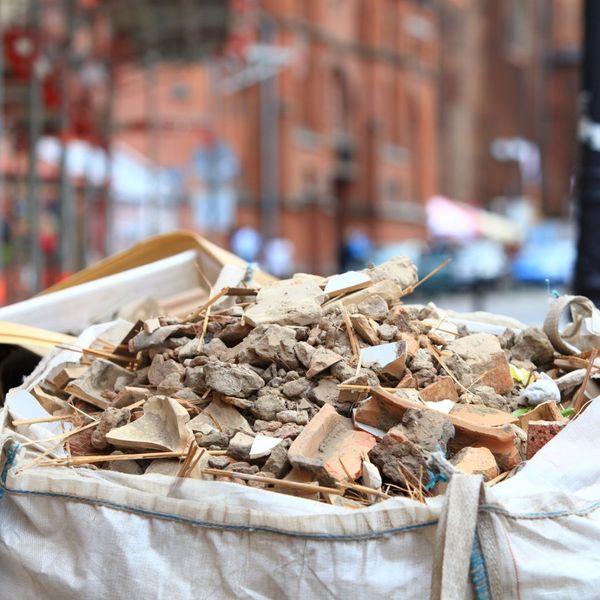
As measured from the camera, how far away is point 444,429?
90.3 inches

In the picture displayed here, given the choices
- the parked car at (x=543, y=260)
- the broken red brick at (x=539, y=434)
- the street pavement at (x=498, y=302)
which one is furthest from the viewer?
the parked car at (x=543, y=260)

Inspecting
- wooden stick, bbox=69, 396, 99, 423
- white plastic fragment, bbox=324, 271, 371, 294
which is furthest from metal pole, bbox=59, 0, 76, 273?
wooden stick, bbox=69, 396, 99, 423

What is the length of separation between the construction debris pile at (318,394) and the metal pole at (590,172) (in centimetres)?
296

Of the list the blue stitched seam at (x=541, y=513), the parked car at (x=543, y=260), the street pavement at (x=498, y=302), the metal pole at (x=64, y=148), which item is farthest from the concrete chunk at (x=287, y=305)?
the parked car at (x=543, y=260)

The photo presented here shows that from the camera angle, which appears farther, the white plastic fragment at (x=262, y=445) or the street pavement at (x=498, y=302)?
the street pavement at (x=498, y=302)

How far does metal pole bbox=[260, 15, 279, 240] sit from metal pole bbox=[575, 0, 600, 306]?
2848cm

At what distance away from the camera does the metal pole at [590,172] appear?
5863mm

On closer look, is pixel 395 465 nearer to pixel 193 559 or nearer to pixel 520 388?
pixel 193 559

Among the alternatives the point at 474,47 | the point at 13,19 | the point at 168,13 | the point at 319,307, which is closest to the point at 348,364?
the point at 319,307

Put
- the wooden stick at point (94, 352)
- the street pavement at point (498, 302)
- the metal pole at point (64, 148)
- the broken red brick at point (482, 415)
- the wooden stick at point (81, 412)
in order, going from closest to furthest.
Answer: the broken red brick at point (482, 415), the wooden stick at point (81, 412), the wooden stick at point (94, 352), the metal pole at point (64, 148), the street pavement at point (498, 302)

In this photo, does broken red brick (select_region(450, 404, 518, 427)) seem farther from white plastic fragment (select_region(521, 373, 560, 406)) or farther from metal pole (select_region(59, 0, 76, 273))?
metal pole (select_region(59, 0, 76, 273))

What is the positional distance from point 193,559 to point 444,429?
63cm

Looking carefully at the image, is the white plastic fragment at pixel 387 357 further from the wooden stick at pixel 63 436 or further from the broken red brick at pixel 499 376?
the wooden stick at pixel 63 436

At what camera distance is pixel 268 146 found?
35.1 meters
